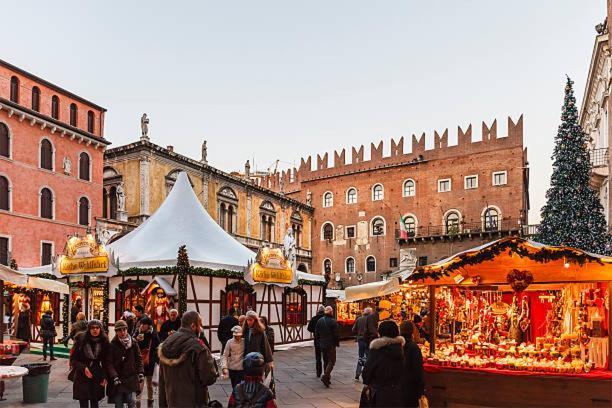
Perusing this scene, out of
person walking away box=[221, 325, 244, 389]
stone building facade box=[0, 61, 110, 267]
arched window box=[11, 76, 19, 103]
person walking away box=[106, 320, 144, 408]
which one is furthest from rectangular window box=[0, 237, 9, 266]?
person walking away box=[106, 320, 144, 408]

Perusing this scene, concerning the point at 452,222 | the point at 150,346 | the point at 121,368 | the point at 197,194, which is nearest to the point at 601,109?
the point at 452,222

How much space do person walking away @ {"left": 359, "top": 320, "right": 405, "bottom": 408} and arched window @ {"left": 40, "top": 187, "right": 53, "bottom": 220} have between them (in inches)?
864

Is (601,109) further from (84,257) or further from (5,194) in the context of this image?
(5,194)

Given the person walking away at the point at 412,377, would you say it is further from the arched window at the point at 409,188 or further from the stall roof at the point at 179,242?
the arched window at the point at 409,188

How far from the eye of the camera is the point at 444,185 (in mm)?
36469

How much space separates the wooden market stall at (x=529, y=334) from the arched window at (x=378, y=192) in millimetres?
29344

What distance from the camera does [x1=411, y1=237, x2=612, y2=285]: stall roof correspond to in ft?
23.8

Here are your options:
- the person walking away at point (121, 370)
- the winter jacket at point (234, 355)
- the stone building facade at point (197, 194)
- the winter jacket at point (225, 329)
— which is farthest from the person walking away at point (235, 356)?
the stone building facade at point (197, 194)

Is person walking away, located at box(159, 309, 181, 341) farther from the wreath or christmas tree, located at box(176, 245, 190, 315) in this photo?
the wreath

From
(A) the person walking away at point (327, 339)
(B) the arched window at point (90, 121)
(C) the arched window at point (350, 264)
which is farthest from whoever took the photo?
(C) the arched window at point (350, 264)

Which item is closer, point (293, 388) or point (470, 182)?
point (293, 388)

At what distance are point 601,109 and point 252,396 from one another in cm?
2293

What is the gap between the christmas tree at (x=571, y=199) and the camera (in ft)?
59.9

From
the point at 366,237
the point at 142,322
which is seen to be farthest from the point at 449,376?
the point at 366,237
